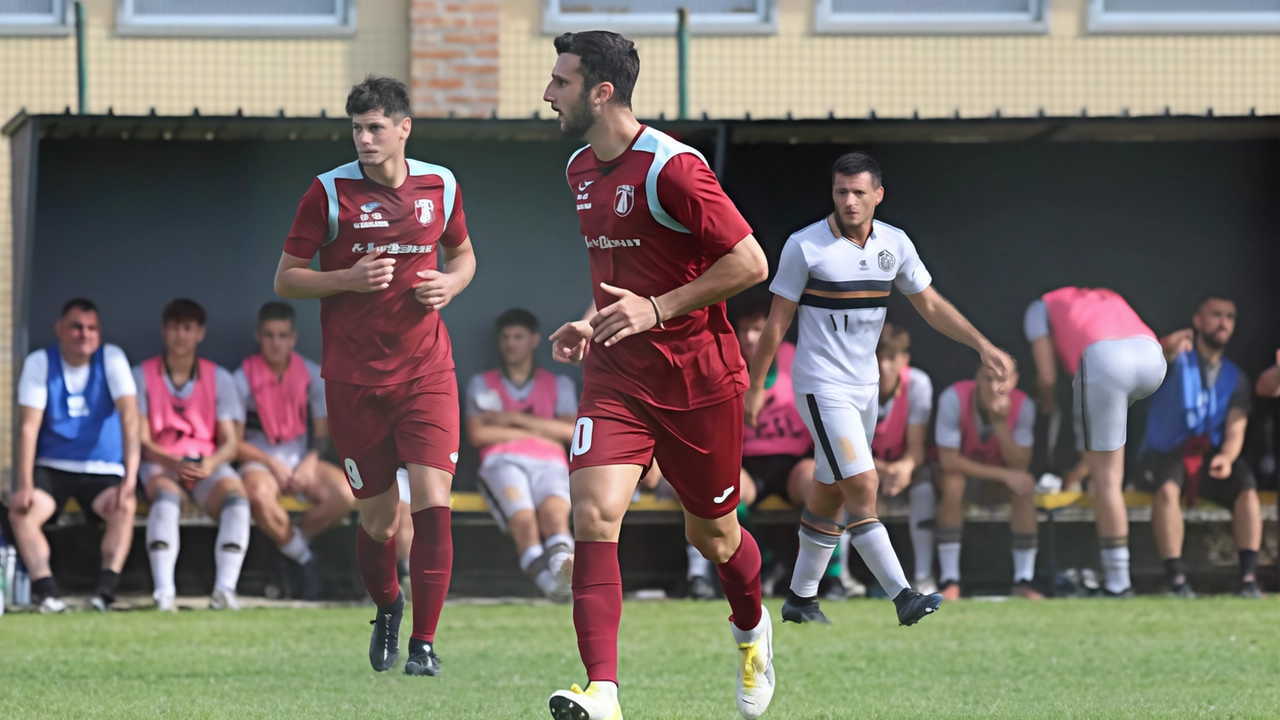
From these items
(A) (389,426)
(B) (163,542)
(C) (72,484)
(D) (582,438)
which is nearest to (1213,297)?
(B) (163,542)

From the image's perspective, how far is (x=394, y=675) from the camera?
8578mm

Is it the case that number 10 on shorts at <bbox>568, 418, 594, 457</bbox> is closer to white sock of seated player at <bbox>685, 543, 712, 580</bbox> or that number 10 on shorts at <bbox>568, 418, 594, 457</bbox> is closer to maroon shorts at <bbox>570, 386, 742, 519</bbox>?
maroon shorts at <bbox>570, 386, 742, 519</bbox>

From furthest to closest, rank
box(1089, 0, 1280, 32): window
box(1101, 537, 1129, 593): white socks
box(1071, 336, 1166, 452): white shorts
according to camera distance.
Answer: box(1089, 0, 1280, 32): window
box(1101, 537, 1129, 593): white socks
box(1071, 336, 1166, 452): white shorts

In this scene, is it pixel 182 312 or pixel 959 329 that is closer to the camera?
pixel 959 329

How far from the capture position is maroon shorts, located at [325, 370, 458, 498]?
6984 mm

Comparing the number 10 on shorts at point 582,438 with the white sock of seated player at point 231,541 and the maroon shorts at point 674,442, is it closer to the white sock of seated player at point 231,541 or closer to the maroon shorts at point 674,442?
the maroon shorts at point 674,442

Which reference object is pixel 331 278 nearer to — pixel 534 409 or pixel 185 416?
pixel 534 409

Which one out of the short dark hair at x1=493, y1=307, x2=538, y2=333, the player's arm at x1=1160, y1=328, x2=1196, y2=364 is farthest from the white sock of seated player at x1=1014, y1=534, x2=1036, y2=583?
the short dark hair at x1=493, y1=307, x2=538, y2=333

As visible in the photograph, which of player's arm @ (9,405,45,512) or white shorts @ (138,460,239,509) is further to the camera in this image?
white shorts @ (138,460,239,509)

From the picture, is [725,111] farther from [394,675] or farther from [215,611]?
[394,675]

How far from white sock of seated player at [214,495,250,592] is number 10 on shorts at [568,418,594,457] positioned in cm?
628

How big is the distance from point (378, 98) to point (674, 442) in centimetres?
173

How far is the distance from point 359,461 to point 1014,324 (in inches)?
342

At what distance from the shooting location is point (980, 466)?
38.7ft
